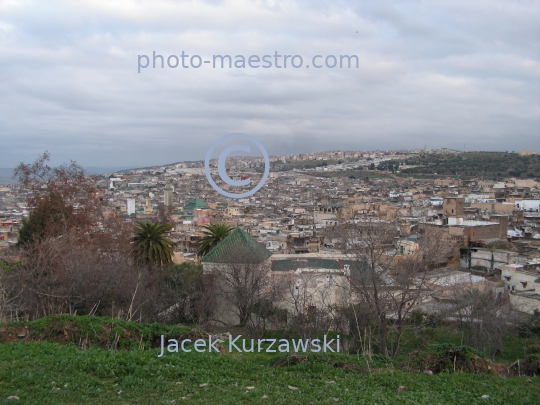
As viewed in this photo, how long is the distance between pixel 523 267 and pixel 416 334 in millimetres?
10160

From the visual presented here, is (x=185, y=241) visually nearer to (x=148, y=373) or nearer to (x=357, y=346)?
(x=357, y=346)

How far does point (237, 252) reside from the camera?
508 inches

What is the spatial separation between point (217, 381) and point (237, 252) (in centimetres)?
686

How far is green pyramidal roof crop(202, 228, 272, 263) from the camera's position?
12.7 m

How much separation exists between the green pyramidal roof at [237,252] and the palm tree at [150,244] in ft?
10.9


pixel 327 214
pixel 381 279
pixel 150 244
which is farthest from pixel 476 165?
pixel 381 279

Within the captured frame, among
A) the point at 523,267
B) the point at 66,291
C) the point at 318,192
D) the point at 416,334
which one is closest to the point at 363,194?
the point at 318,192

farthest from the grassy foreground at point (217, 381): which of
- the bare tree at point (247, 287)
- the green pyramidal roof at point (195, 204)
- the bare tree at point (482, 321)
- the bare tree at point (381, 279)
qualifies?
the green pyramidal roof at point (195, 204)

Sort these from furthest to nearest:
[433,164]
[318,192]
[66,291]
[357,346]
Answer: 1. [433,164]
2. [318,192]
3. [66,291]
4. [357,346]

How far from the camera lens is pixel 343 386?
5.95 m

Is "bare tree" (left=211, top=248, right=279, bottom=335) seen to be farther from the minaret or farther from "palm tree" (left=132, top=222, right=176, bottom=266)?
the minaret

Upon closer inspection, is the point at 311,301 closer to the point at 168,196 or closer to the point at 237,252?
the point at 237,252

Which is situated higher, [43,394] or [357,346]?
[43,394]

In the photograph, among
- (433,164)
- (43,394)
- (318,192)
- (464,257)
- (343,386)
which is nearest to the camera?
(43,394)
